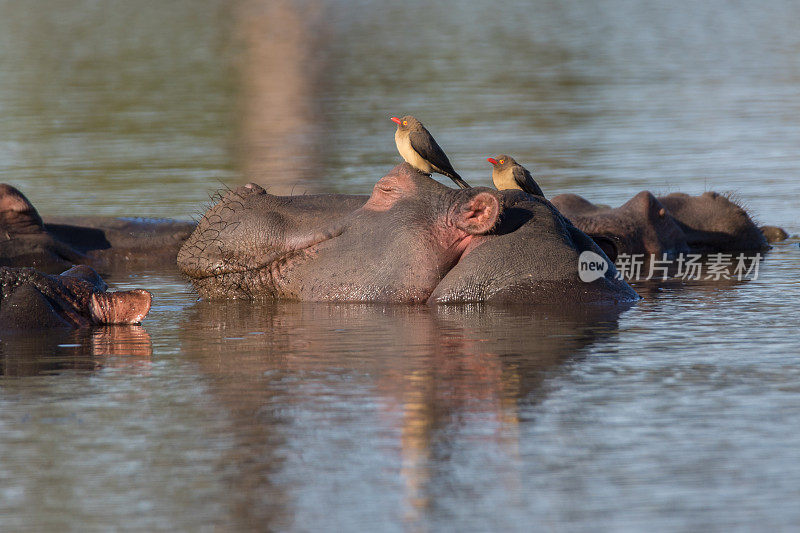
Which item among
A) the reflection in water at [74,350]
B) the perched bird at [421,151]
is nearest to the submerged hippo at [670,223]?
the perched bird at [421,151]

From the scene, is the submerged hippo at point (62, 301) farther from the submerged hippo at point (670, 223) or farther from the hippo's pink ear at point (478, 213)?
the submerged hippo at point (670, 223)

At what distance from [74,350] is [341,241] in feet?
5.98

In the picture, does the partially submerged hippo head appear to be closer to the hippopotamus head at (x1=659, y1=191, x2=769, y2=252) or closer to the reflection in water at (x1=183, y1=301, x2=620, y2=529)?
the reflection in water at (x1=183, y1=301, x2=620, y2=529)

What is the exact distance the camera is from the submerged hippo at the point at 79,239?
11023 millimetres

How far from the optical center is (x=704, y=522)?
14.8 ft

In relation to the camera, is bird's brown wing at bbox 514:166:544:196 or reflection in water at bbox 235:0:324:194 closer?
bird's brown wing at bbox 514:166:544:196

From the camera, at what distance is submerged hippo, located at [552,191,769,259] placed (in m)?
11.0

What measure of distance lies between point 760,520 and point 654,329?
10.6 feet

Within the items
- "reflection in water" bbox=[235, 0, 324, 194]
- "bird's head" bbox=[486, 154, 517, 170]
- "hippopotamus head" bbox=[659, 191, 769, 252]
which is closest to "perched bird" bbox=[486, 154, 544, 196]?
"bird's head" bbox=[486, 154, 517, 170]

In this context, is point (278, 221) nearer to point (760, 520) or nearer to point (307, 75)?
point (760, 520)

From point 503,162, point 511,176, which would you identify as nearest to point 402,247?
point 511,176

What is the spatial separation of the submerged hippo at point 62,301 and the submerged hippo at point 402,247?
0.72m

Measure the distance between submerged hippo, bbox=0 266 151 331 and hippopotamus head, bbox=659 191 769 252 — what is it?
5012 millimetres

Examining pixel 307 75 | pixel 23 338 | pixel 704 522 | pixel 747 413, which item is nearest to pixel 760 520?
pixel 704 522
